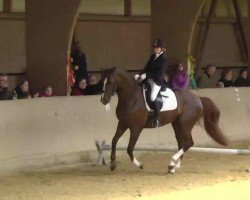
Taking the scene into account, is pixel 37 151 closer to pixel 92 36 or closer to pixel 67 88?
pixel 67 88

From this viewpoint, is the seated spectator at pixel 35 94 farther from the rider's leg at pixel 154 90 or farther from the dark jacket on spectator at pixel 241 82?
the dark jacket on spectator at pixel 241 82

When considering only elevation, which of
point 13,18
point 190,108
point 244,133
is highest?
point 13,18

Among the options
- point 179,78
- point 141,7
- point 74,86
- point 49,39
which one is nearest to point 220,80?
point 179,78

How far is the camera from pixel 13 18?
1698 centimetres

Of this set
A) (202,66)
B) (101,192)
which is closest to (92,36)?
(202,66)

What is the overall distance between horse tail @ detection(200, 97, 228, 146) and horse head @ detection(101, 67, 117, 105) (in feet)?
6.64

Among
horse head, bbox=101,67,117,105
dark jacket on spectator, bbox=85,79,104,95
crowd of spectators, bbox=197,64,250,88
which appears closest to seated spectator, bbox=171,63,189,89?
dark jacket on spectator, bbox=85,79,104,95

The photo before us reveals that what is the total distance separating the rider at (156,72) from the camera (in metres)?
11.3

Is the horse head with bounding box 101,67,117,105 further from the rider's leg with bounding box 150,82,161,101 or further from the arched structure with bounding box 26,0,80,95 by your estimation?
the arched structure with bounding box 26,0,80,95

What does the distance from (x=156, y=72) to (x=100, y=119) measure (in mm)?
1982

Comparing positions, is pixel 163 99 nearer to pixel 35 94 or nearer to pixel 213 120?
pixel 213 120

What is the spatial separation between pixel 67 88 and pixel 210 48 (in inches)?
396

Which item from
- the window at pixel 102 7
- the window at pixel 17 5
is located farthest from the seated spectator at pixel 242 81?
the window at pixel 17 5

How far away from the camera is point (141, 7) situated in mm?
21016
